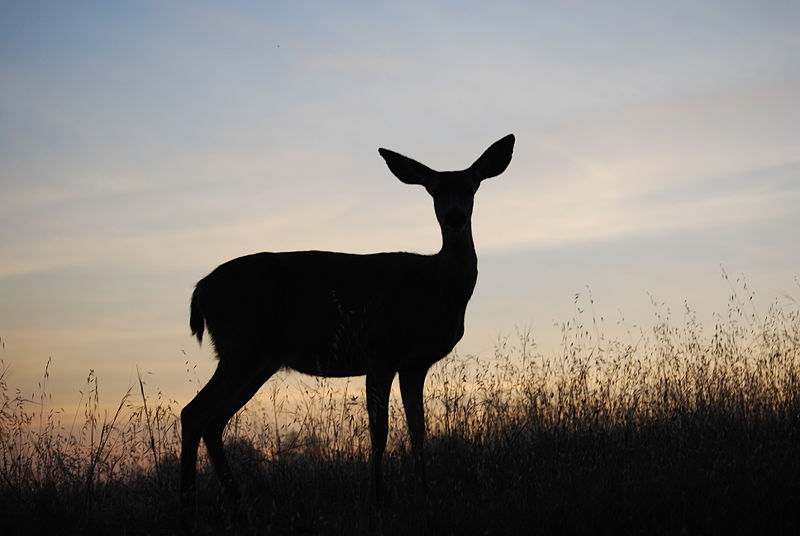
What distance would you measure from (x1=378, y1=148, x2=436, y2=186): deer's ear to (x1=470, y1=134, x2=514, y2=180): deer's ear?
1.39 ft

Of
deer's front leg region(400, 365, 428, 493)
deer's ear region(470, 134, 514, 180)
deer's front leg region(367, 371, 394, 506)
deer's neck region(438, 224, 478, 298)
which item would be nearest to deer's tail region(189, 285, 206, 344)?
deer's front leg region(367, 371, 394, 506)

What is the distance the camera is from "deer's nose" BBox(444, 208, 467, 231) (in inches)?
297

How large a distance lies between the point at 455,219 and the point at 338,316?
1267mm

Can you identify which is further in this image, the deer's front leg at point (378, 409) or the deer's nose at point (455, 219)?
the deer's nose at point (455, 219)

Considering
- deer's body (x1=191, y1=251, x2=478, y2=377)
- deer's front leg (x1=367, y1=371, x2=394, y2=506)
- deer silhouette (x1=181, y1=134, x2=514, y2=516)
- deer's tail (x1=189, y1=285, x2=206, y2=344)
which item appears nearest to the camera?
deer's front leg (x1=367, y1=371, x2=394, y2=506)

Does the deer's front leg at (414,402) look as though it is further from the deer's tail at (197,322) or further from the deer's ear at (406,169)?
the deer's tail at (197,322)

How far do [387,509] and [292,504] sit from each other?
61 centimetres

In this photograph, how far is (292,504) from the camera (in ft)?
19.6

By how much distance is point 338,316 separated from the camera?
7793 mm

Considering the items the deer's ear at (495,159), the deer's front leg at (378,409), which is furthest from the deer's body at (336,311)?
the deer's ear at (495,159)

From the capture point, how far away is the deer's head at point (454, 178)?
767cm

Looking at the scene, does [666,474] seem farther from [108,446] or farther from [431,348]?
[108,446]

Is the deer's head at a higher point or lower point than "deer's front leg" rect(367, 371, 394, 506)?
higher

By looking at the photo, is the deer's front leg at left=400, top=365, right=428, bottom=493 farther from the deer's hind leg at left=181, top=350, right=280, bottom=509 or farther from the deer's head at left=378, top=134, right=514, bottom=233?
the deer's head at left=378, top=134, right=514, bottom=233
